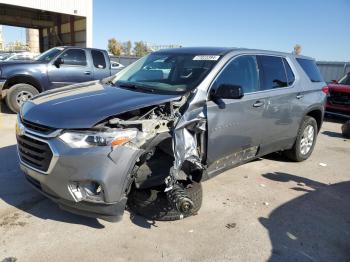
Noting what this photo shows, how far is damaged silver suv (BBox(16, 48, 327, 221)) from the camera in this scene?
10.1 ft

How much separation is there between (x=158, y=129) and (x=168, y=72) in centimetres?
138

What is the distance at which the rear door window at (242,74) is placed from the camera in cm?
423

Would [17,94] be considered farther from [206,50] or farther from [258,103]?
[258,103]

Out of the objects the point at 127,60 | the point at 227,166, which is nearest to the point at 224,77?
the point at 227,166

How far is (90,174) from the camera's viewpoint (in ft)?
9.94

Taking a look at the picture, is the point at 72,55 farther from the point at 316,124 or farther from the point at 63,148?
the point at 63,148

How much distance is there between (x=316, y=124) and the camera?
248 inches

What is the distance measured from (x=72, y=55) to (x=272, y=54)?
20.8ft

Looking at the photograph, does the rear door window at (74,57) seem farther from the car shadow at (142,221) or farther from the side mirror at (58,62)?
the car shadow at (142,221)

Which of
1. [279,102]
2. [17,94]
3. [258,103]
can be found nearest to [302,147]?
[279,102]

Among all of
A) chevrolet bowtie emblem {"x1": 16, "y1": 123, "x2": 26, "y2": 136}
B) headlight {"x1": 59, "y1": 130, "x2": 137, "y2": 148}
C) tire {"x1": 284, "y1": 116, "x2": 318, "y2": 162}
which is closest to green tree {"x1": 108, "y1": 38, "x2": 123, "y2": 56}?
tire {"x1": 284, "y1": 116, "x2": 318, "y2": 162}

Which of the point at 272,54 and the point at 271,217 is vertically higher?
the point at 272,54

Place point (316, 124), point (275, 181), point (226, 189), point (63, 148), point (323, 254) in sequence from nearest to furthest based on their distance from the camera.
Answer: point (63, 148), point (323, 254), point (226, 189), point (275, 181), point (316, 124)

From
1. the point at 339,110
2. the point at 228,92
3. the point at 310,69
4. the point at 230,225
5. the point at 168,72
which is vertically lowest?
the point at 230,225
